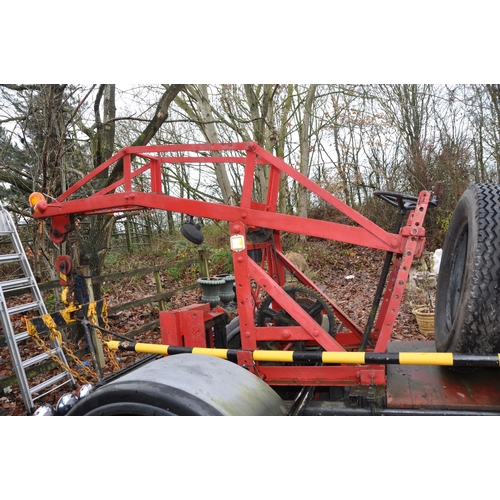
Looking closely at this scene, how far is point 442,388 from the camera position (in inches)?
102

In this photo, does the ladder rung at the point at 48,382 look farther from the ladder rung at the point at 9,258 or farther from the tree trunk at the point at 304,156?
the tree trunk at the point at 304,156

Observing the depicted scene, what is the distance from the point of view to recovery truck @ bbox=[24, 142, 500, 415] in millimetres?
1895

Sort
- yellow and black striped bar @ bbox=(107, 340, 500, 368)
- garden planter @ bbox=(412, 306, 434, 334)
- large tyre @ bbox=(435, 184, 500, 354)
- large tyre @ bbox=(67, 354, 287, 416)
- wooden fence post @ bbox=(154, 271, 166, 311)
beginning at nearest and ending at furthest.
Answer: large tyre @ bbox=(67, 354, 287, 416)
yellow and black striped bar @ bbox=(107, 340, 500, 368)
large tyre @ bbox=(435, 184, 500, 354)
garden planter @ bbox=(412, 306, 434, 334)
wooden fence post @ bbox=(154, 271, 166, 311)

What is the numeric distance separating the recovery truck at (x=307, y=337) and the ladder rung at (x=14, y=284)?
1.26 metres

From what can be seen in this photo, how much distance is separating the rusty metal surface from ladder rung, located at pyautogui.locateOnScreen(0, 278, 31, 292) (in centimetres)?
371

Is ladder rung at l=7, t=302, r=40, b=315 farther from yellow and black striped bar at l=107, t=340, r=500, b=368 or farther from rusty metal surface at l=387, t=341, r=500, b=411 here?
rusty metal surface at l=387, t=341, r=500, b=411

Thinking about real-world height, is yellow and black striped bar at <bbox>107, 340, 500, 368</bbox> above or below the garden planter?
above

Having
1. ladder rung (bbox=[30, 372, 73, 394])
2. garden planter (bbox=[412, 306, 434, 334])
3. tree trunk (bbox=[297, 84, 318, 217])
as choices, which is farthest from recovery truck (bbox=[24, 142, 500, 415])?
tree trunk (bbox=[297, 84, 318, 217])

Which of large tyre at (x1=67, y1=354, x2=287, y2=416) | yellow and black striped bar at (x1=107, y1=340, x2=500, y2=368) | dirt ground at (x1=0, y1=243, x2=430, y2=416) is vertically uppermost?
large tyre at (x1=67, y1=354, x2=287, y2=416)

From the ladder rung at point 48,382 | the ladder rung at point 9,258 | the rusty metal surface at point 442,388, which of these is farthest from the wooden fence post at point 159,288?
the rusty metal surface at point 442,388

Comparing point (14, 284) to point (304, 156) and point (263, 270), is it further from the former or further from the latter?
point (304, 156)

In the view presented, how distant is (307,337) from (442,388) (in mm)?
896

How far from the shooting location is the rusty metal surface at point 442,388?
2395 mm

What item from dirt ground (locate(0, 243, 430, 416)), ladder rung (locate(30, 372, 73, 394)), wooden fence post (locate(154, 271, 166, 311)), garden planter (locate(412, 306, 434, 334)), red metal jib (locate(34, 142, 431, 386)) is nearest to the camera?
red metal jib (locate(34, 142, 431, 386))
